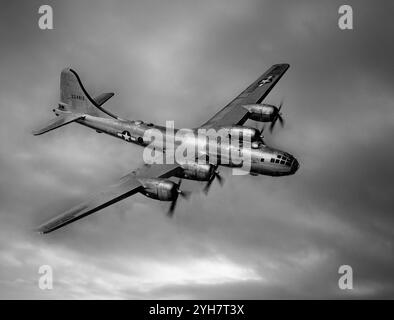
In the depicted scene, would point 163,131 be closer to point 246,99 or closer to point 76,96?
point 246,99

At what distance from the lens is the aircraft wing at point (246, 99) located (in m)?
43.6

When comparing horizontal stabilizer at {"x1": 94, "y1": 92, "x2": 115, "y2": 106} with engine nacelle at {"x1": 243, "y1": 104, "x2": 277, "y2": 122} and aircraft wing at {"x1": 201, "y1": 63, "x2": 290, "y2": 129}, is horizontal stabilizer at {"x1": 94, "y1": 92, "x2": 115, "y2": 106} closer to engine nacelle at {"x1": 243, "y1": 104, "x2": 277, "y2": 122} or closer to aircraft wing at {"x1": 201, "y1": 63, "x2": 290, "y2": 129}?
aircraft wing at {"x1": 201, "y1": 63, "x2": 290, "y2": 129}

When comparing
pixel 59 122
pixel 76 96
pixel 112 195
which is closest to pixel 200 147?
pixel 112 195

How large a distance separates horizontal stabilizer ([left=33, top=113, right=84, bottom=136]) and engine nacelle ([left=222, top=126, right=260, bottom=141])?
16979 millimetres

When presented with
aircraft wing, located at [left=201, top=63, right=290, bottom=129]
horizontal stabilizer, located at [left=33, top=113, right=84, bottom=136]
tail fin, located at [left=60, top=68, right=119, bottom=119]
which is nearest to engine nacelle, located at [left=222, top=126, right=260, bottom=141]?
aircraft wing, located at [left=201, top=63, right=290, bottom=129]

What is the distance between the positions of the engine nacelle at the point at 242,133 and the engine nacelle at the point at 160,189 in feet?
31.5

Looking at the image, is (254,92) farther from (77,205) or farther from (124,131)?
(77,205)

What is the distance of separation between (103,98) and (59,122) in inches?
239

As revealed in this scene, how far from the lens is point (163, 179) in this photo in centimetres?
3372

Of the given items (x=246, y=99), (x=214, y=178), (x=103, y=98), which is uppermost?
(x=103, y=98)

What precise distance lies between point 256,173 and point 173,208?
9.85 m

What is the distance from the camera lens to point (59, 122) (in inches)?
1764

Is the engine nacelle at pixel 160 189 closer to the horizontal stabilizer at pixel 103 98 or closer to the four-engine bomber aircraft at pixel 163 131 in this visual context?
the four-engine bomber aircraft at pixel 163 131

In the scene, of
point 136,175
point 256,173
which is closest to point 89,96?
point 136,175
